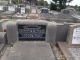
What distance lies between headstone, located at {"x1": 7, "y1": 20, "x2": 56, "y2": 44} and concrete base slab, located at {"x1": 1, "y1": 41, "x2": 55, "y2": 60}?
0.30m

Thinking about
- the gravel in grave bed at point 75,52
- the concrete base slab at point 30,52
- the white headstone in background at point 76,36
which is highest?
the white headstone in background at point 76,36

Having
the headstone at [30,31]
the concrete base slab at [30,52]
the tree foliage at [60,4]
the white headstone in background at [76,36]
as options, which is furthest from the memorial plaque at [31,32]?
the tree foliage at [60,4]

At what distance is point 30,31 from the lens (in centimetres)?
748

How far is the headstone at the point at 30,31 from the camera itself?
7.44m

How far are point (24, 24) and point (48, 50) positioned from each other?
1.76 meters

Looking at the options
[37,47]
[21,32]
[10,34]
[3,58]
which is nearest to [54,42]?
[37,47]

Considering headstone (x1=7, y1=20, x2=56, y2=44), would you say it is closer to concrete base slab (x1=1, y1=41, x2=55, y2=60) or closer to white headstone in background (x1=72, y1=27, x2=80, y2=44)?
concrete base slab (x1=1, y1=41, x2=55, y2=60)

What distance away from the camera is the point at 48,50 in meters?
6.54

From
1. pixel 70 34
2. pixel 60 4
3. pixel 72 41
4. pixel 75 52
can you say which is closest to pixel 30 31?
pixel 70 34

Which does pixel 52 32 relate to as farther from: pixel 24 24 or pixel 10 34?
pixel 10 34

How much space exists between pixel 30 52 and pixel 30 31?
4.73ft

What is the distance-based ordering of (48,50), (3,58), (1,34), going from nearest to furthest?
1. (3,58)
2. (48,50)
3. (1,34)

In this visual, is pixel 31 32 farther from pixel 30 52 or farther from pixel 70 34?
pixel 70 34

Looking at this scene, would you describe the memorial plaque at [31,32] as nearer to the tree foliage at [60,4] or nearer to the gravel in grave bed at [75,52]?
the gravel in grave bed at [75,52]
